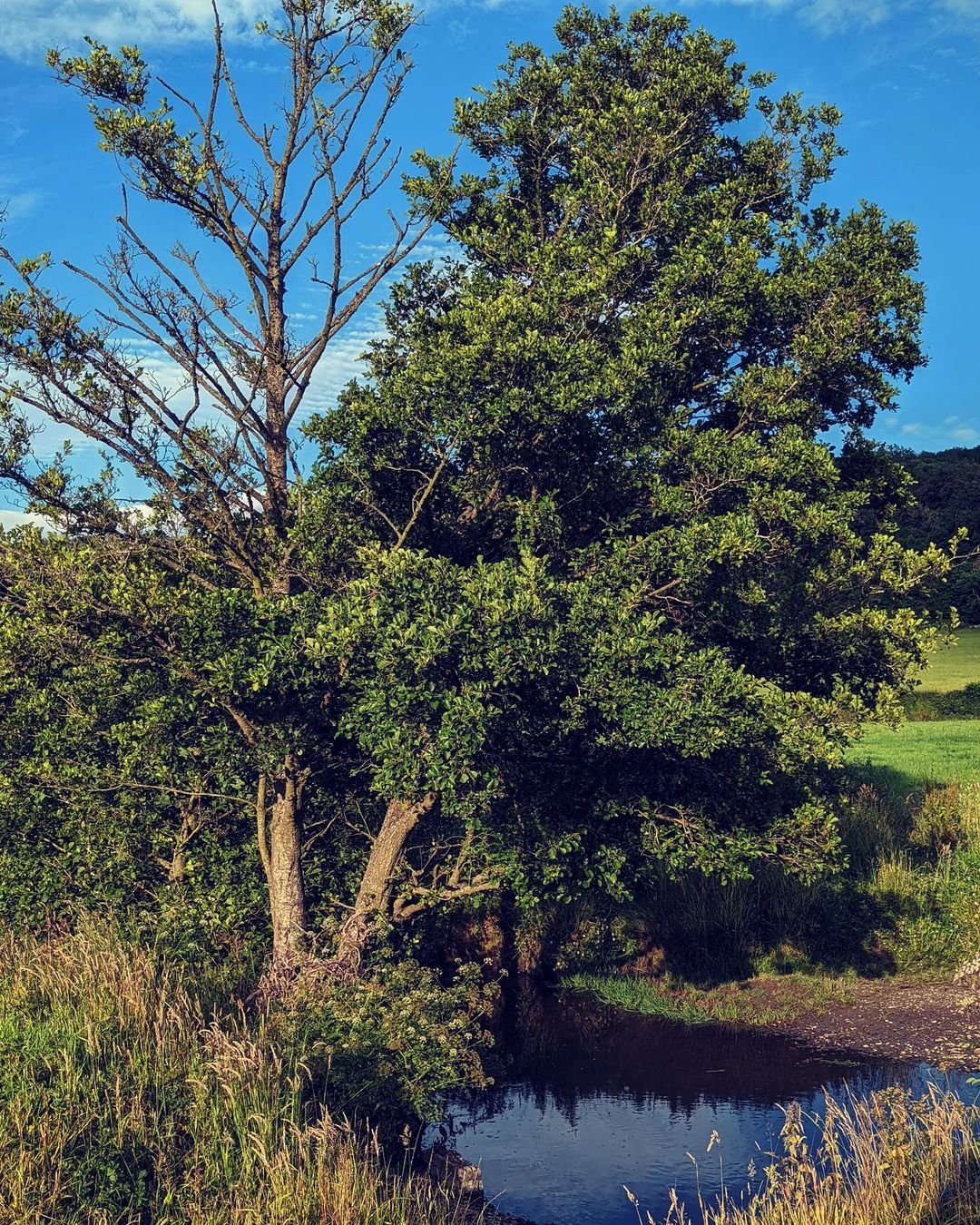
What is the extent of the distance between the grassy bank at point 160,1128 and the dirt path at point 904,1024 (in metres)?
9.78

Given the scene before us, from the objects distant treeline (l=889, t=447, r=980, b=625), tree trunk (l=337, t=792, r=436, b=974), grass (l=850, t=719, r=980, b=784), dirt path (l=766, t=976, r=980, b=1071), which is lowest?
dirt path (l=766, t=976, r=980, b=1071)

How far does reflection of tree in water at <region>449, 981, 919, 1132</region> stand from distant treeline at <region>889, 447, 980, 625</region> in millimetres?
56235

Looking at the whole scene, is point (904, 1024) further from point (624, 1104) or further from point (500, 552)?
point (500, 552)

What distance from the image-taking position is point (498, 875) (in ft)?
52.6

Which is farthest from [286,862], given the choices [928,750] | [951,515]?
[951,515]

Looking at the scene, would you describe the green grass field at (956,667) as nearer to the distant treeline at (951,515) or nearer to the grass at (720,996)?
the distant treeline at (951,515)

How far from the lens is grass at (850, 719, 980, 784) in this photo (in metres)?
31.2

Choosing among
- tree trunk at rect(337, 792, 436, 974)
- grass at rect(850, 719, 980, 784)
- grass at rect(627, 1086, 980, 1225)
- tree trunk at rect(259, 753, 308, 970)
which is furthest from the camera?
grass at rect(850, 719, 980, 784)

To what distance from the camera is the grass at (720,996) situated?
800 inches

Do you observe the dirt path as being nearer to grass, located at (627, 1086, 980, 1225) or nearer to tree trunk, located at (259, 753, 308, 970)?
grass, located at (627, 1086, 980, 1225)

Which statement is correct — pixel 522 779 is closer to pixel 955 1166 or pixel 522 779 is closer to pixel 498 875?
pixel 498 875

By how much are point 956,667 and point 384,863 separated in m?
48.5

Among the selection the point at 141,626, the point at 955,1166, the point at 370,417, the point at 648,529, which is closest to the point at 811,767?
the point at 648,529

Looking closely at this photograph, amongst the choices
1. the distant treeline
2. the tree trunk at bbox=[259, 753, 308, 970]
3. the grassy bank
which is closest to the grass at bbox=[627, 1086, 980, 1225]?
the grassy bank
